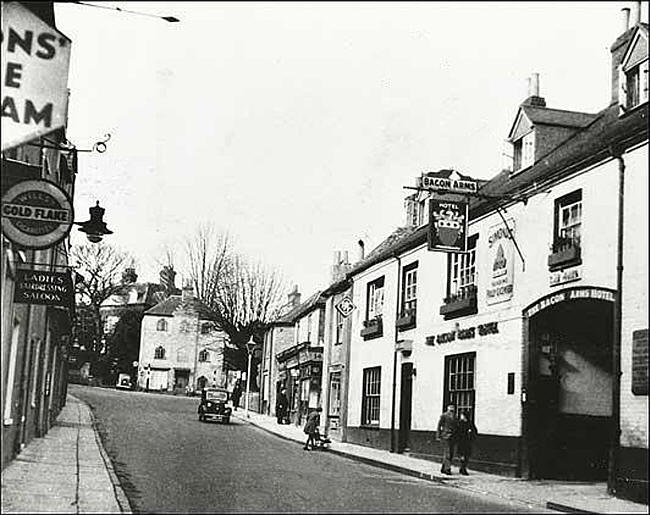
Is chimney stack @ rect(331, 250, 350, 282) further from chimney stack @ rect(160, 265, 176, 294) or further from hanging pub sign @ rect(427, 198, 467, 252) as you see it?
chimney stack @ rect(160, 265, 176, 294)

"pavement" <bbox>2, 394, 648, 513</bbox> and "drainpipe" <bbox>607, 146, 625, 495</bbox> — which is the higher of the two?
"drainpipe" <bbox>607, 146, 625, 495</bbox>

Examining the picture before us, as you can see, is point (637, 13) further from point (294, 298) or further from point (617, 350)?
point (294, 298)

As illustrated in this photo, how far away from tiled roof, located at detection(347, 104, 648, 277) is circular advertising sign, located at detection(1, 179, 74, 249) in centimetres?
941

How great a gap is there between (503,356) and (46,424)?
40.3 feet

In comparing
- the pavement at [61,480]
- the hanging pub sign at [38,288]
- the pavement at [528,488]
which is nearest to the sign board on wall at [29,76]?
the pavement at [61,480]

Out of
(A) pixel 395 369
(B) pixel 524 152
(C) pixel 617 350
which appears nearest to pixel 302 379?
(A) pixel 395 369

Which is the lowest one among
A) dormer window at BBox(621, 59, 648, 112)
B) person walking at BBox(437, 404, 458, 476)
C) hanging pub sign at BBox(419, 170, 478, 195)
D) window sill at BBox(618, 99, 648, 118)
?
person walking at BBox(437, 404, 458, 476)

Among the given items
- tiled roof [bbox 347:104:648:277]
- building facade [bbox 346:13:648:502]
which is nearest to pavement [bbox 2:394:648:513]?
building facade [bbox 346:13:648:502]

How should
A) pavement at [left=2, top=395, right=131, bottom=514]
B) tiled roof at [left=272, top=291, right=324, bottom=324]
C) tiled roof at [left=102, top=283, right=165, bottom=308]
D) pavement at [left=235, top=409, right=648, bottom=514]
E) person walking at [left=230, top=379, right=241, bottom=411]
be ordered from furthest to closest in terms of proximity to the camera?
1. tiled roof at [left=102, top=283, right=165, bottom=308]
2. person walking at [left=230, top=379, right=241, bottom=411]
3. tiled roof at [left=272, top=291, right=324, bottom=324]
4. pavement at [left=235, top=409, right=648, bottom=514]
5. pavement at [left=2, top=395, right=131, bottom=514]

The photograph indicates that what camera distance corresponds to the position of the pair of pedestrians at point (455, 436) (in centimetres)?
1973

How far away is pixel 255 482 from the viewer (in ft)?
51.2

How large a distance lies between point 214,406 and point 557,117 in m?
21.2

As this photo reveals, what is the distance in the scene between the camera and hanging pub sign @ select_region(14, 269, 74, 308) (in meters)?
14.5

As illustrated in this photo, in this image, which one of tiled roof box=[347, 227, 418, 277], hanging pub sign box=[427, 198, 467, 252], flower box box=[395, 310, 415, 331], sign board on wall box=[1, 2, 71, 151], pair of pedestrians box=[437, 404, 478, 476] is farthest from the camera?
tiled roof box=[347, 227, 418, 277]
